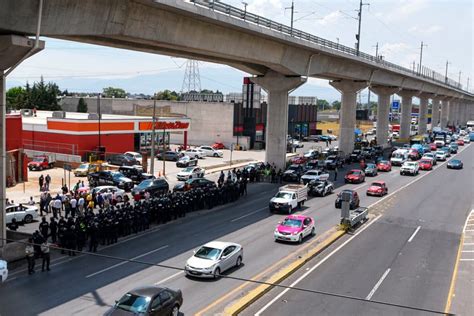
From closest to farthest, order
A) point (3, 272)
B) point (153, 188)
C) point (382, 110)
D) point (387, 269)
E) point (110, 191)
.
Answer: point (3, 272), point (387, 269), point (110, 191), point (153, 188), point (382, 110)

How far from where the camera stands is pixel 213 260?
744 inches

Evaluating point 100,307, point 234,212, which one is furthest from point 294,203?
point 100,307

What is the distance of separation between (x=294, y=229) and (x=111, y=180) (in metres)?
18.8

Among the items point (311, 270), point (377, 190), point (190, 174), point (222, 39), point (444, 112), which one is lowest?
point (311, 270)

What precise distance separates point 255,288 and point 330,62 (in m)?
37.9

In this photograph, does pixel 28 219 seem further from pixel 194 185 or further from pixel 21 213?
pixel 194 185

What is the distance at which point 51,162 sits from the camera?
49.0 metres

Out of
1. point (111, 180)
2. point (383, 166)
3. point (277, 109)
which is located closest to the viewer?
point (111, 180)

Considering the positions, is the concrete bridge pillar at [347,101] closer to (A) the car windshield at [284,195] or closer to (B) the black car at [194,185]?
(B) the black car at [194,185]

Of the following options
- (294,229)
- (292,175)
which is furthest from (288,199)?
(292,175)

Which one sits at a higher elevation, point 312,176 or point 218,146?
point 218,146

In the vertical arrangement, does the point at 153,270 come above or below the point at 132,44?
below

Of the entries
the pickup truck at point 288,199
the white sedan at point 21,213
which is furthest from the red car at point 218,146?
the white sedan at point 21,213

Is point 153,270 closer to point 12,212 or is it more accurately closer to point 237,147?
point 12,212
